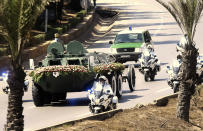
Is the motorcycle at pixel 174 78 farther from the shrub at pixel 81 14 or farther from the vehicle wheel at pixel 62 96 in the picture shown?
the shrub at pixel 81 14

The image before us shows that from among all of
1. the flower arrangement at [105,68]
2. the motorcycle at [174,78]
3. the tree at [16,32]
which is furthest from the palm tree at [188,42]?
the motorcycle at [174,78]

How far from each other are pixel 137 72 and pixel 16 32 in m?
18.6

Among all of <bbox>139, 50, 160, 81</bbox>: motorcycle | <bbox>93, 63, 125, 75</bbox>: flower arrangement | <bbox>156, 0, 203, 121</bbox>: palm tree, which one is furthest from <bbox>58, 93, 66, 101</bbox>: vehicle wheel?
<bbox>156, 0, 203, 121</bbox>: palm tree

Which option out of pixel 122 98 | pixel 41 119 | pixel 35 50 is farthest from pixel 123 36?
pixel 41 119

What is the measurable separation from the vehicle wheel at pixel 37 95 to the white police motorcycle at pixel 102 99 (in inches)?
128

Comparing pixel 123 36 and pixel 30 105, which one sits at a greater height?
pixel 123 36

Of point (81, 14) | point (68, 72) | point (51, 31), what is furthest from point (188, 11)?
point (81, 14)

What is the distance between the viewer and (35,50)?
3762 cm

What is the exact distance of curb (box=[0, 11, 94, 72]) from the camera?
33.0 m

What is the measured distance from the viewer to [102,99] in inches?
688

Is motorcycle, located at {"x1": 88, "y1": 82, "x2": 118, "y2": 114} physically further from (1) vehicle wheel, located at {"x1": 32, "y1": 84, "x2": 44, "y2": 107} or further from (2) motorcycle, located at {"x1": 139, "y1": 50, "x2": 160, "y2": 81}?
(2) motorcycle, located at {"x1": 139, "y1": 50, "x2": 160, "y2": 81}

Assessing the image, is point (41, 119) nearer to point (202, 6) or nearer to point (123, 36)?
point (202, 6)

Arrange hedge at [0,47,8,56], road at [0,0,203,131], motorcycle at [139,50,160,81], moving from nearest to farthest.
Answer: road at [0,0,203,131] < motorcycle at [139,50,160,81] < hedge at [0,47,8,56]

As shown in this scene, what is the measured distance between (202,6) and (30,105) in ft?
24.8
